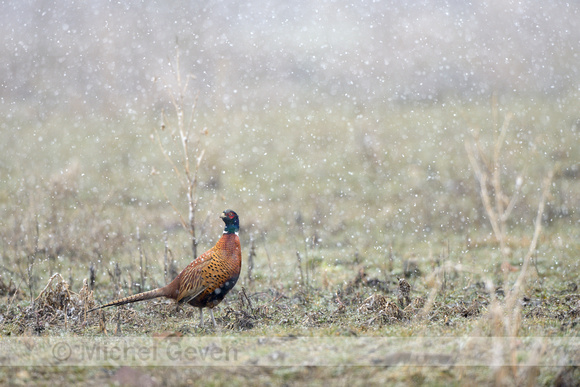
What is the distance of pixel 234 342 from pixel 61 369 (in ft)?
4.94

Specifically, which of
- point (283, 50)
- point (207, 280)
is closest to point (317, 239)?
point (207, 280)

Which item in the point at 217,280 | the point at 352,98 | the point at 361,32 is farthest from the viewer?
the point at 361,32

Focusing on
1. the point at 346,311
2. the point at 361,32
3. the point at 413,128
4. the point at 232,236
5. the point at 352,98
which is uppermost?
the point at 361,32

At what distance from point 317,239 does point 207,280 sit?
533cm

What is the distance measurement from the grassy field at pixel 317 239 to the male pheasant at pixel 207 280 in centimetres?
33

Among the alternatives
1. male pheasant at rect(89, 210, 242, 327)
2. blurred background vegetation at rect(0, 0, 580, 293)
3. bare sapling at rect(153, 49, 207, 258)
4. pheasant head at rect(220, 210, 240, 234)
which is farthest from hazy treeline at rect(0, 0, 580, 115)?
male pheasant at rect(89, 210, 242, 327)

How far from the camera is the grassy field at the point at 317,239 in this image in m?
4.23

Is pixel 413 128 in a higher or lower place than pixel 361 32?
lower

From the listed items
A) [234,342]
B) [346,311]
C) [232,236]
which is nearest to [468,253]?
[346,311]

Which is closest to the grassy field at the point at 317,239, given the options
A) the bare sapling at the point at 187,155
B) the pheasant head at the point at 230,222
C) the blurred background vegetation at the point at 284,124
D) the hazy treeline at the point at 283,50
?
the blurred background vegetation at the point at 284,124

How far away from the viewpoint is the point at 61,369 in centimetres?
419

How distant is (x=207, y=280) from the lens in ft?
18.8

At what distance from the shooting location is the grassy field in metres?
4.23

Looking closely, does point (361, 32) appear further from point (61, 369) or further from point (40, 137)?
point (61, 369)
